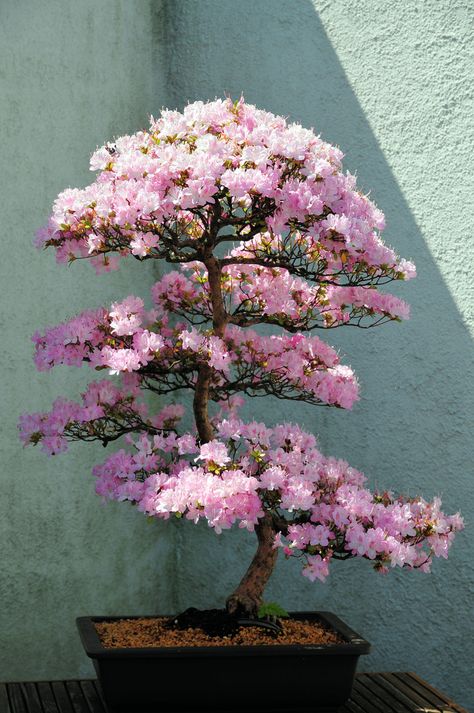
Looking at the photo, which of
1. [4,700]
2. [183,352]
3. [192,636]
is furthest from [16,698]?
[183,352]

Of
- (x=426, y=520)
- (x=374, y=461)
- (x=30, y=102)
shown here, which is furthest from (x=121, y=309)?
(x=374, y=461)

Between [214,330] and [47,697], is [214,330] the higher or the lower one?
the higher one

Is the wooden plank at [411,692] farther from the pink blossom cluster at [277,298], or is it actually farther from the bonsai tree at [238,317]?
the pink blossom cluster at [277,298]

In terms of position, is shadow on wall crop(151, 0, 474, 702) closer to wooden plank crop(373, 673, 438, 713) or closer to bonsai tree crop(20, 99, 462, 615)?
wooden plank crop(373, 673, 438, 713)

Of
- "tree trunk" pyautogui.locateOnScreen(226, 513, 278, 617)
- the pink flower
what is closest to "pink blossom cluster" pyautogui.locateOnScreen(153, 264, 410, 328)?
the pink flower

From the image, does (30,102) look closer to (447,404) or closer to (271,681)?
(447,404)

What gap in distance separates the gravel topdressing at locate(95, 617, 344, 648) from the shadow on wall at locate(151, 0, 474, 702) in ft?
2.81

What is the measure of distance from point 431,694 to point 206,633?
2.34 ft

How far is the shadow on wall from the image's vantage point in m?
3.29

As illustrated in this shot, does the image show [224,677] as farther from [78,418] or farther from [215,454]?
[78,418]

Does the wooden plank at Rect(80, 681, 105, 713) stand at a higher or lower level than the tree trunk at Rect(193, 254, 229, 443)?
lower

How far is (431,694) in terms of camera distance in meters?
2.74

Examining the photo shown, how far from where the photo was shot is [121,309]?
230cm

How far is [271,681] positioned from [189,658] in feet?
0.63
